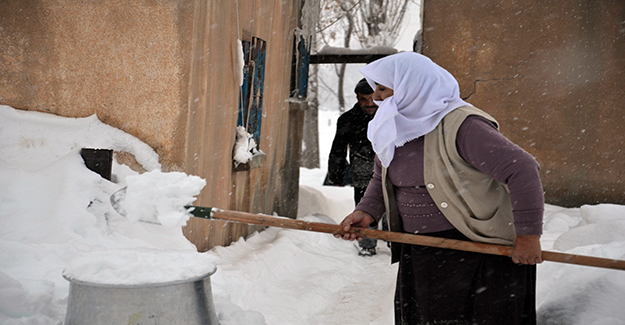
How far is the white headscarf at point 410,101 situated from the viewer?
7.55 feet

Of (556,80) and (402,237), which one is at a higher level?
(556,80)

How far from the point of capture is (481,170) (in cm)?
220

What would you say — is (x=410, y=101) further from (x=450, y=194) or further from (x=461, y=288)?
(x=461, y=288)

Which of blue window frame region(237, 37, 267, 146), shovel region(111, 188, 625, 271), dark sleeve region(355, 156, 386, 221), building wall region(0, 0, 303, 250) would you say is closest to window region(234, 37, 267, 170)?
blue window frame region(237, 37, 267, 146)

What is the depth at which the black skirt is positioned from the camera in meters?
2.27

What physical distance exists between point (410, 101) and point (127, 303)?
1475 millimetres

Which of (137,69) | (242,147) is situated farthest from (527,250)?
(242,147)

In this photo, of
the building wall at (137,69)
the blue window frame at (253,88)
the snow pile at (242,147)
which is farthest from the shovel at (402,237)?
the blue window frame at (253,88)

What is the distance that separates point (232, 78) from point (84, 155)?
1659mm

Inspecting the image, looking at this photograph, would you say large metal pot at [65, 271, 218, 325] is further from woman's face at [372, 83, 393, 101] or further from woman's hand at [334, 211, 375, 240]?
woman's face at [372, 83, 393, 101]

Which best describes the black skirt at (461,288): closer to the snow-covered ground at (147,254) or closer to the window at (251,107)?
the snow-covered ground at (147,254)

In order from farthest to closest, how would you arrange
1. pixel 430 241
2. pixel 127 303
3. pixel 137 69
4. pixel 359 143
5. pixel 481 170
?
1. pixel 359 143
2. pixel 137 69
3. pixel 430 241
4. pixel 481 170
5. pixel 127 303

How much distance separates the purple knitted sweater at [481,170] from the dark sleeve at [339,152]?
372cm

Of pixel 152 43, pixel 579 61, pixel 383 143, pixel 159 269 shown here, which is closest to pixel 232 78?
pixel 152 43
